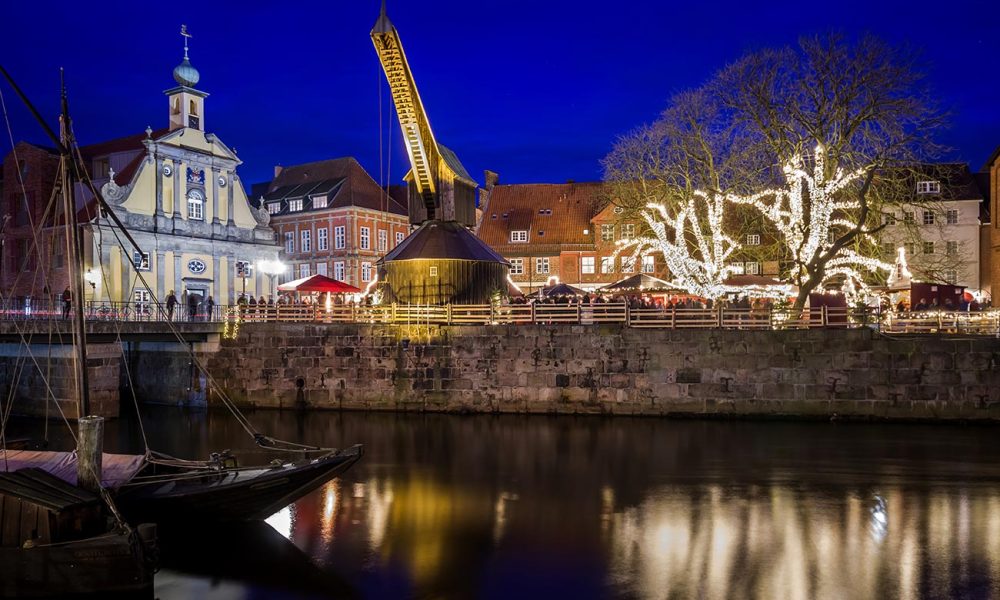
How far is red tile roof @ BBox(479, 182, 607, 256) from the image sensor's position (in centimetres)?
5141

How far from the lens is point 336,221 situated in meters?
59.1

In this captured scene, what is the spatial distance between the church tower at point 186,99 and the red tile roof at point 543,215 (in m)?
19.8

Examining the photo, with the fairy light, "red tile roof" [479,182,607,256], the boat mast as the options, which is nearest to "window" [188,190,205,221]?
"red tile roof" [479,182,607,256]

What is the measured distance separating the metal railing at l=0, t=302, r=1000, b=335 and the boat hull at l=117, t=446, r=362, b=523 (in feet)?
41.7

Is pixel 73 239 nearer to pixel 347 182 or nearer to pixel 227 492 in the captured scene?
pixel 227 492

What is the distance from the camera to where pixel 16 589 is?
10789mm

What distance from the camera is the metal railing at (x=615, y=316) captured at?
25984 mm

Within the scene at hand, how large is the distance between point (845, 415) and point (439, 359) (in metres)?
14.4

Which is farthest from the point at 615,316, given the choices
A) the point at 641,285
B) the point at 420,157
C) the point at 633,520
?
the point at 633,520

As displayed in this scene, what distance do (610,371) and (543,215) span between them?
26.8 meters

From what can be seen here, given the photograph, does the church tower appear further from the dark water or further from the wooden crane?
the dark water

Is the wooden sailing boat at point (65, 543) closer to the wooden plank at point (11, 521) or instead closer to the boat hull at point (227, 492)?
the wooden plank at point (11, 521)

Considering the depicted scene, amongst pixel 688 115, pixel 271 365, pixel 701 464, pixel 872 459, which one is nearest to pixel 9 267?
pixel 271 365

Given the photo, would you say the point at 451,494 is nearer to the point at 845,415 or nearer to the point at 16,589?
the point at 16,589
